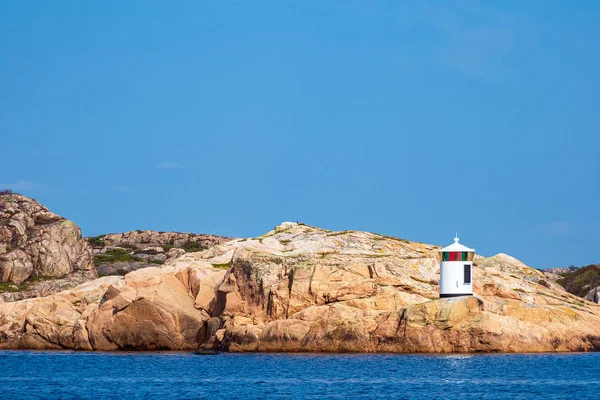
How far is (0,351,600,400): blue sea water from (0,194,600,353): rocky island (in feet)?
5.33

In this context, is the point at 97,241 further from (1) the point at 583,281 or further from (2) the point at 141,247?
(1) the point at 583,281

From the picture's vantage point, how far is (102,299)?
6812cm

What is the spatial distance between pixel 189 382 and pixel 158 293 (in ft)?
55.3

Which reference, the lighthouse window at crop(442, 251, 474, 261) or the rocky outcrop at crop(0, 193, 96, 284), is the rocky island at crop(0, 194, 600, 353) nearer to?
the lighthouse window at crop(442, 251, 474, 261)

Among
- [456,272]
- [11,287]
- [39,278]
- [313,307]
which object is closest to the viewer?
[313,307]

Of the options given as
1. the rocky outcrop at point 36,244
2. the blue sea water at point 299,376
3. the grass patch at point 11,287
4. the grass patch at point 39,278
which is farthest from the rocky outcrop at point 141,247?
the blue sea water at point 299,376

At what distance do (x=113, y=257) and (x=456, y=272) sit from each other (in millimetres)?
86590

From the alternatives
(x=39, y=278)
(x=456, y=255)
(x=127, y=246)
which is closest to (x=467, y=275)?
(x=456, y=255)

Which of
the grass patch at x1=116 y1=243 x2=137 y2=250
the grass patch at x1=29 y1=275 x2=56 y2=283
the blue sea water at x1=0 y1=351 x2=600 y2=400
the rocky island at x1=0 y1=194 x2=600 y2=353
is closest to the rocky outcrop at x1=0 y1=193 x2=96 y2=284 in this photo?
the grass patch at x1=29 y1=275 x2=56 y2=283

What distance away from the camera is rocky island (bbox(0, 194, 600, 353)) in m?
58.3

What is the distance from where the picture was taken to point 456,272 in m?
60.7

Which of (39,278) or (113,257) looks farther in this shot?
(113,257)

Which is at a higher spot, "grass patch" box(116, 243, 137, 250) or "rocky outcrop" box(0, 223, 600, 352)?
"grass patch" box(116, 243, 137, 250)

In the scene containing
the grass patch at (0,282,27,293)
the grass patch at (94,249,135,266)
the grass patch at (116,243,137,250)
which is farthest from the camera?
the grass patch at (116,243,137,250)
